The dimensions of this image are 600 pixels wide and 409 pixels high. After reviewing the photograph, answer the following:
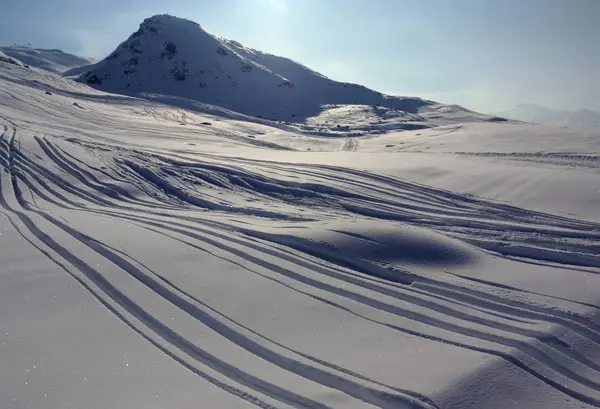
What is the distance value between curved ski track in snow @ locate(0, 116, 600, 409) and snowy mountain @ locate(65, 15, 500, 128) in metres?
33.6

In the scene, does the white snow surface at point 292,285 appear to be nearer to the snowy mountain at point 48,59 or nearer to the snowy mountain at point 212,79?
the snowy mountain at point 212,79

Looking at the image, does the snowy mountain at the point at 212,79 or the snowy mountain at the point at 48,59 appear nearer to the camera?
the snowy mountain at the point at 212,79

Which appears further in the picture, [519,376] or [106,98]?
[106,98]

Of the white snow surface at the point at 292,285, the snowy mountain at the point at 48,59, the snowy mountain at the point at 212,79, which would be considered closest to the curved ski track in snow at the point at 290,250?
the white snow surface at the point at 292,285

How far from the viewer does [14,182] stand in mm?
9555

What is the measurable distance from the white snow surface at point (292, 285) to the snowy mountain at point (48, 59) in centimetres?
8876

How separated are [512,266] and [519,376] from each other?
2.80m

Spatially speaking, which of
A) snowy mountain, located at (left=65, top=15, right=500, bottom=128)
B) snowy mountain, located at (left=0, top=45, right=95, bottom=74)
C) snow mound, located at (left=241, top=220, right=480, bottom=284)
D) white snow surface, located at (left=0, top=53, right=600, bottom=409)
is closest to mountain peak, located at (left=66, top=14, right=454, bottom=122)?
snowy mountain, located at (left=65, top=15, right=500, bottom=128)

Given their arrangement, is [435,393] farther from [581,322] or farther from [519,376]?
[581,322]

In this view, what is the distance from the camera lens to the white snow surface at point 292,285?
147 inches

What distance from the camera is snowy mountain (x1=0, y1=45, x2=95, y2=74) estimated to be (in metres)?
87.6

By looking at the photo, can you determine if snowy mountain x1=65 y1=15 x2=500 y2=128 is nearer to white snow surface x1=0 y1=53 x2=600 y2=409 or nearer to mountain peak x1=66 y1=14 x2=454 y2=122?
mountain peak x1=66 y1=14 x2=454 y2=122

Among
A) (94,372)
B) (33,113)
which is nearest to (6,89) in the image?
(33,113)

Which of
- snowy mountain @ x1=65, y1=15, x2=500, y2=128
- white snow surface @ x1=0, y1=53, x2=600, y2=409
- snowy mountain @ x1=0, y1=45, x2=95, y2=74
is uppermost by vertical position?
snowy mountain @ x1=0, y1=45, x2=95, y2=74
